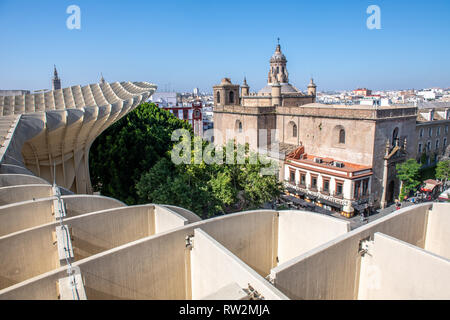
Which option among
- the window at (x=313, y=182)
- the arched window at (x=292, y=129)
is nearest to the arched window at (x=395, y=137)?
the window at (x=313, y=182)

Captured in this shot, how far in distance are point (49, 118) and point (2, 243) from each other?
8.66m

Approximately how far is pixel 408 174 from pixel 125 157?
22783mm

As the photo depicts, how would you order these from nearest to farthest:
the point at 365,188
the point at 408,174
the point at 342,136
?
1. the point at 365,188
2. the point at 408,174
3. the point at 342,136

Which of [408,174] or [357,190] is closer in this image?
[357,190]

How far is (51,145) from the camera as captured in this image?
16.5m

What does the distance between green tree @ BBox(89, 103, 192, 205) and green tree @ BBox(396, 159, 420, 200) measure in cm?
1954

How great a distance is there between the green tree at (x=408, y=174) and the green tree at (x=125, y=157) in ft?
64.1

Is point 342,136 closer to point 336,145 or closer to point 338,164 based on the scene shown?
point 336,145

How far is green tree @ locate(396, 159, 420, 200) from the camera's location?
26844 mm

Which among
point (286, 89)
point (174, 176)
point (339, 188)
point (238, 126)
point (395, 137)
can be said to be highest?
point (286, 89)

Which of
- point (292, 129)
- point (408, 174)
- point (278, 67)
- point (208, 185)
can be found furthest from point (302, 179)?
point (278, 67)

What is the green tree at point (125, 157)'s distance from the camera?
19297 millimetres

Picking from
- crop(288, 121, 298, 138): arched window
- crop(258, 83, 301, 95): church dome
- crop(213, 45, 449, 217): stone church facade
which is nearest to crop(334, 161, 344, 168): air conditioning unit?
crop(213, 45, 449, 217): stone church facade

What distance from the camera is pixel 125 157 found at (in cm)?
1981
